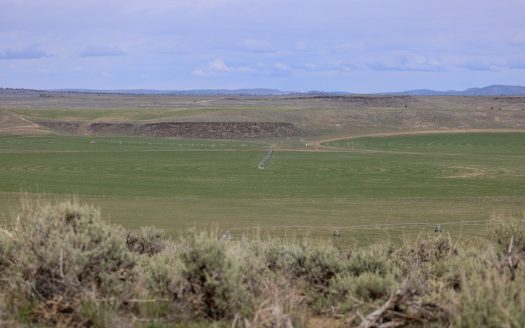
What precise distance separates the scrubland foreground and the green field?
15.0 m

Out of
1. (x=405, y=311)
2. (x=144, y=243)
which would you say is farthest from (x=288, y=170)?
(x=405, y=311)

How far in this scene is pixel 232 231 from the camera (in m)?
29.4

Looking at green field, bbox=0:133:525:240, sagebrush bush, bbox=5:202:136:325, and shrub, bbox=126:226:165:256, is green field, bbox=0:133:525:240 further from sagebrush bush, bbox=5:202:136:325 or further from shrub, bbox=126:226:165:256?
sagebrush bush, bbox=5:202:136:325

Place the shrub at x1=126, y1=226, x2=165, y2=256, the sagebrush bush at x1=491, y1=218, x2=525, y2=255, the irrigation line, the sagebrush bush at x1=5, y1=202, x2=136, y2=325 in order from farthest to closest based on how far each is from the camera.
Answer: the irrigation line < the shrub at x1=126, y1=226, x2=165, y2=256 < the sagebrush bush at x1=491, y1=218, x2=525, y2=255 < the sagebrush bush at x1=5, y1=202, x2=136, y2=325

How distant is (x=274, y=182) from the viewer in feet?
167

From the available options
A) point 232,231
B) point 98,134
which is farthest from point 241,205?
point 98,134

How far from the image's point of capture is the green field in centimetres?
3519

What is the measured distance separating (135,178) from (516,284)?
45731 millimetres

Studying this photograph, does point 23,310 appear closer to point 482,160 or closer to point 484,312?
point 484,312

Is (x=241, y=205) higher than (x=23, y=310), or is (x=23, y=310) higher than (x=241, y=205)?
(x=23, y=310)

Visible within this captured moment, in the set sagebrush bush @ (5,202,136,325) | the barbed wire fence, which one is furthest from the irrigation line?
sagebrush bush @ (5,202,136,325)

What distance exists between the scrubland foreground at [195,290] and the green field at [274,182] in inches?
592

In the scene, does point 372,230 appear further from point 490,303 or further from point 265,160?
point 265,160

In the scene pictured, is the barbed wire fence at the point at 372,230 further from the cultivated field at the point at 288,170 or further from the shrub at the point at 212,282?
the shrub at the point at 212,282
